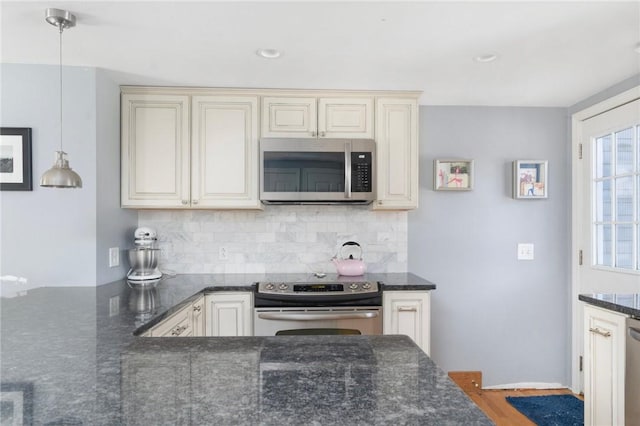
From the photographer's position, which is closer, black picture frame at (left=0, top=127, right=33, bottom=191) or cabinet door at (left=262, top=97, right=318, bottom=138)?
black picture frame at (left=0, top=127, right=33, bottom=191)

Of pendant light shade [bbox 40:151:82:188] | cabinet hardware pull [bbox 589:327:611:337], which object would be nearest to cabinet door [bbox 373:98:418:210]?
cabinet hardware pull [bbox 589:327:611:337]

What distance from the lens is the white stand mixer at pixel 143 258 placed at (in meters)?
2.57

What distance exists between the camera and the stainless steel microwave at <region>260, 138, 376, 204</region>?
8.70ft

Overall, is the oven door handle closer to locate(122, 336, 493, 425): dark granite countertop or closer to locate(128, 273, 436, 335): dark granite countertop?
locate(128, 273, 436, 335): dark granite countertop

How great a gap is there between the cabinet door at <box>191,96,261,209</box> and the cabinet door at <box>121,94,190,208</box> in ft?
0.28

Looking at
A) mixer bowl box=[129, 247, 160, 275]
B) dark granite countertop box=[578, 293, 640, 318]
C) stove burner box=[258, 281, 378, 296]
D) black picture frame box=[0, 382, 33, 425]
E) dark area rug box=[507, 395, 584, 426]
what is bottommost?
dark area rug box=[507, 395, 584, 426]

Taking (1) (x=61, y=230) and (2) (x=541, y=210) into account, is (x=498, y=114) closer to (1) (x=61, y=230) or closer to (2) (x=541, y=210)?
(2) (x=541, y=210)

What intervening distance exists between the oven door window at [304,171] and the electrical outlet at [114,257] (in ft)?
3.54

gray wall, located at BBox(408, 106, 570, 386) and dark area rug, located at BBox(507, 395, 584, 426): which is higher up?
gray wall, located at BBox(408, 106, 570, 386)

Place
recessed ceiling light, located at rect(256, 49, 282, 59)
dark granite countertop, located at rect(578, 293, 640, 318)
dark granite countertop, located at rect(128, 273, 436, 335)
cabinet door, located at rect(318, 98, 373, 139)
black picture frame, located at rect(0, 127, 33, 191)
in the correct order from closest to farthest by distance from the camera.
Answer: dark granite countertop, located at rect(578, 293, 640, 318)
dark granite countertop, located at rect(128, 273, 436, 335)
recessed ceiling light, located at rect(256, 49, 282, 59)
black picture frame, located at rect(0, 127, 33, 191)
cabinet door, located at rect(318, 98, 373, 139)

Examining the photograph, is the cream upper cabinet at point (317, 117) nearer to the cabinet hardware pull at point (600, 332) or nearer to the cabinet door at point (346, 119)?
the cabinet door at point (346, 119)

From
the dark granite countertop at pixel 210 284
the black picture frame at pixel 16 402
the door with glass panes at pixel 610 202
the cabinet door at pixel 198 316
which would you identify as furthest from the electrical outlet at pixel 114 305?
the door with glass panes at pixel 610 202

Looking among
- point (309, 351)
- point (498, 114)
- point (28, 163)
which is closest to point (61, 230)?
point (28, 163)

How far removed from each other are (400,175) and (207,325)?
5.51ft
